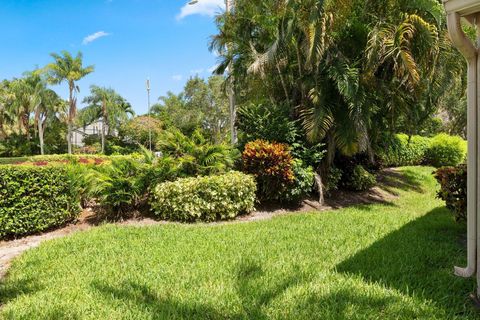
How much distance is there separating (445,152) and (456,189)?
1452 cm

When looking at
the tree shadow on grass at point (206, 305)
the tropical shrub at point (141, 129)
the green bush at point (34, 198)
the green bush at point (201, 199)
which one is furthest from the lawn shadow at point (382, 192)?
the tropical shrub at point (141, 129)

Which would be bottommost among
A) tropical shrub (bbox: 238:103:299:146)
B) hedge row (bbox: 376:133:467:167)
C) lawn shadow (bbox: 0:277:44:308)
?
lawn shadow (bbox: 0:277:44:308)

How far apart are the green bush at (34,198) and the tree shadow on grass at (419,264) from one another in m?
5.20

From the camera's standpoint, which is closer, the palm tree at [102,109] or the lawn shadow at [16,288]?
the lawn shadow at [16,288]

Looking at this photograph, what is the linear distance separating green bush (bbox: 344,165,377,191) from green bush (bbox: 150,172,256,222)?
179 inches

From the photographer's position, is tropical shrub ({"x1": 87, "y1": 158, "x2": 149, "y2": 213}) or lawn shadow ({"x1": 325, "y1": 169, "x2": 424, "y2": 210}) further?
lawn shadow ({"x1": 325, "y1": 169, "x2": 424, "y2": 210})

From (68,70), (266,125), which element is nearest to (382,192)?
(266,125)

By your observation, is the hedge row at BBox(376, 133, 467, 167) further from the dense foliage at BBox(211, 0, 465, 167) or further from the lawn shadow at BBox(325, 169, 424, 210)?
the dense foliage at BBox(211, 0, 465, 167)

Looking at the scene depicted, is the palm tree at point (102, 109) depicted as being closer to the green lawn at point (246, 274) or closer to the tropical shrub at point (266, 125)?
the tropical shrub at point (266, 125)

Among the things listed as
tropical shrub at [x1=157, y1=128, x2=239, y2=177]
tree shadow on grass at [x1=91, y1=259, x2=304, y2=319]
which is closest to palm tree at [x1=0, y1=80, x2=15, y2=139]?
tropical shrub at [x1=157, y1=128, x2=239, y2=177]

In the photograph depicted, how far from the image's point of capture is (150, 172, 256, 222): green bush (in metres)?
7.10

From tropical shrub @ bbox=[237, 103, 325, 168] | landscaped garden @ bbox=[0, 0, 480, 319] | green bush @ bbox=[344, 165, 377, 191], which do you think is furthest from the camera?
green bush @ bbox=[344, 165, 377, 191]

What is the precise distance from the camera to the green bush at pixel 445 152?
17.9m

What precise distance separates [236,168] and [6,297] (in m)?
5.87
